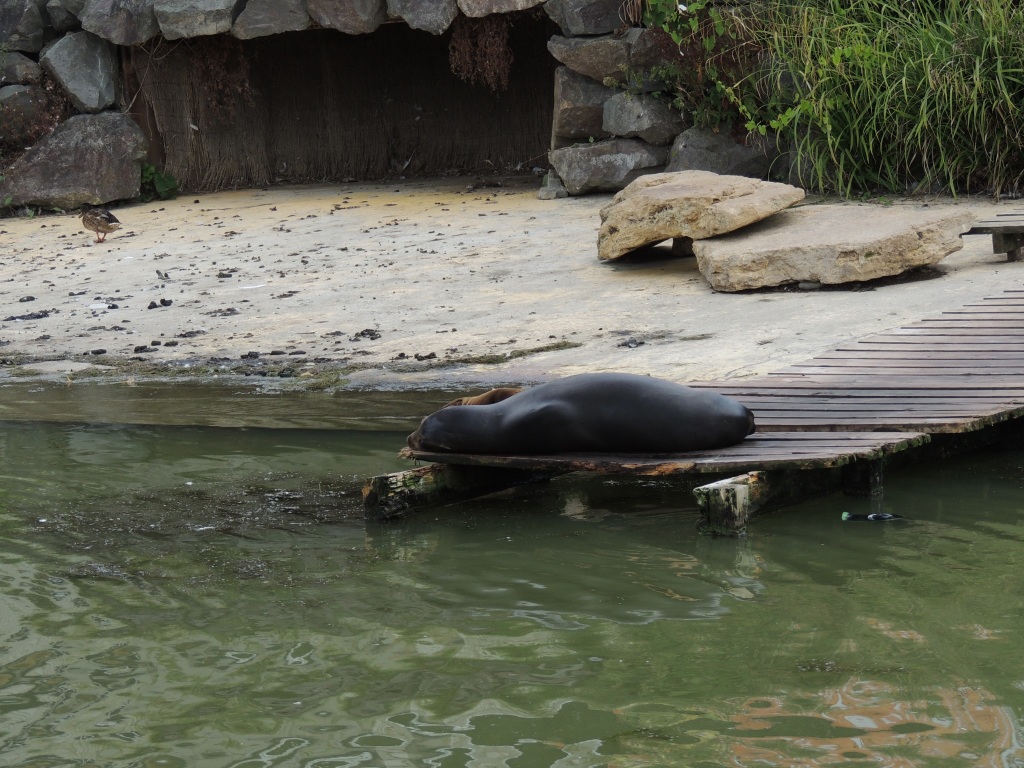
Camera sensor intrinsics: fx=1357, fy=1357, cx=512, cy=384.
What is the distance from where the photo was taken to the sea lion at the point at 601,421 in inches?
190

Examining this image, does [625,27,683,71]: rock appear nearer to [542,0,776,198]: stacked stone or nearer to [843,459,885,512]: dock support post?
[542,0,776,198]: stacked stone

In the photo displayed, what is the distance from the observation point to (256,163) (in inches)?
585

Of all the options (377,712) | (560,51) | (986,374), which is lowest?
(377,712)

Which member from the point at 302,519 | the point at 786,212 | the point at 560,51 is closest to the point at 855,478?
the point at 302,519

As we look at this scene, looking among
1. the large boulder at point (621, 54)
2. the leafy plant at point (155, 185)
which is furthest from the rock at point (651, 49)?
the leafy plant at point (155, 185)

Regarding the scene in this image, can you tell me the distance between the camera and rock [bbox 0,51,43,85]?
1374cm

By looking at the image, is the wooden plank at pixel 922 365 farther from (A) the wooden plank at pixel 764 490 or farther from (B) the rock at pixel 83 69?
(B) the rock at pixel 83 69

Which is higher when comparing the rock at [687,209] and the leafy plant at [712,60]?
the leafy plant at [712,60]

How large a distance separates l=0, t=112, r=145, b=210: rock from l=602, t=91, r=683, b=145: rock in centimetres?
499

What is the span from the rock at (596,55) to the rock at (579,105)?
0.10 m

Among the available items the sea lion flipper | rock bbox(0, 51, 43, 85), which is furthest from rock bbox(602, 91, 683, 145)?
the sea lion flipper

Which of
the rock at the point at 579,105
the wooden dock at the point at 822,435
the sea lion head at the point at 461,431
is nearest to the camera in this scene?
the wooden dock at the point at 822,435

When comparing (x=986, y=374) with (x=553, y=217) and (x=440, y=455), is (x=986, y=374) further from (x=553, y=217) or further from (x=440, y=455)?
(x=553, y=217)

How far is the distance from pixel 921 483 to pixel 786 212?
459 cm
